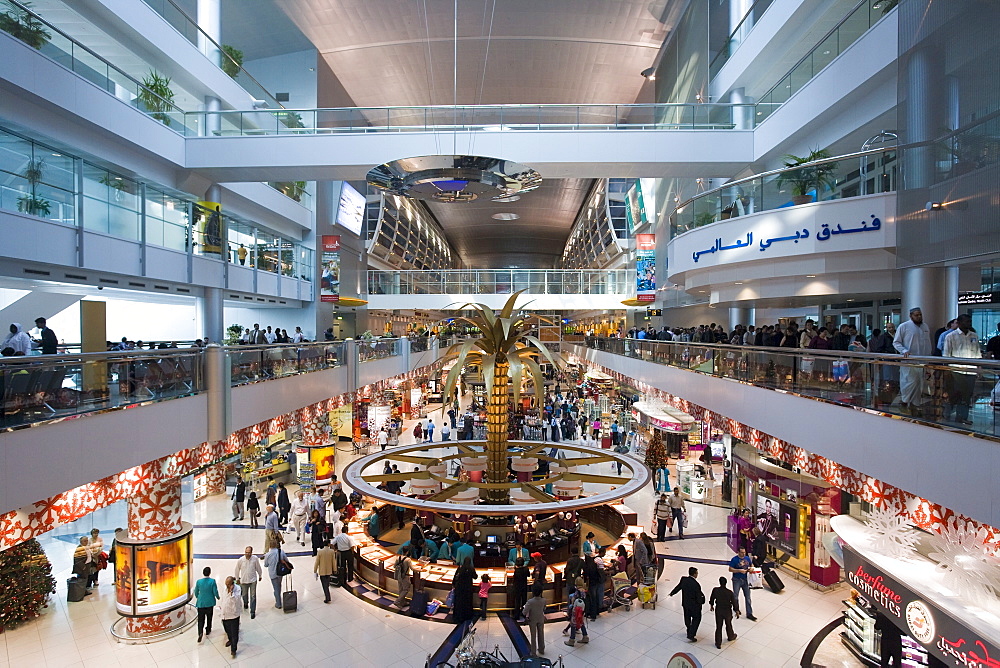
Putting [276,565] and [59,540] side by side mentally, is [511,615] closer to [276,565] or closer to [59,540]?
[276,565]

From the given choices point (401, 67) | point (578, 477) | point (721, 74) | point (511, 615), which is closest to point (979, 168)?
point (578, 477)

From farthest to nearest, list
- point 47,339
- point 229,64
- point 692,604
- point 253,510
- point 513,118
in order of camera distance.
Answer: point 229,64 → point 513,118 → point 253,510 → point 47,339 → point 692,604

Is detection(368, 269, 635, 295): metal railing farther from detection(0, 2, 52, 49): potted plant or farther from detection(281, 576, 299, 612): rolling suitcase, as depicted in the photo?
detection(281, 576, 299, 612): rolling suitcase

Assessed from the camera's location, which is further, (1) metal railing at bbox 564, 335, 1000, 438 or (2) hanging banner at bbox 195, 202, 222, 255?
(2) hanging banner at bbox 195, 202, 222, 255

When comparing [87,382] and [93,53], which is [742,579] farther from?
[93,53]

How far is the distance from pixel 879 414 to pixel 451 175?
31.7 feet

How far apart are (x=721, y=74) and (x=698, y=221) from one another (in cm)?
784

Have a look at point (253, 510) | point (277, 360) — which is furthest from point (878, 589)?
point (253, 510)

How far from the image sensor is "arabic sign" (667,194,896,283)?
456 inches

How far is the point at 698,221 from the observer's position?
1644 cm

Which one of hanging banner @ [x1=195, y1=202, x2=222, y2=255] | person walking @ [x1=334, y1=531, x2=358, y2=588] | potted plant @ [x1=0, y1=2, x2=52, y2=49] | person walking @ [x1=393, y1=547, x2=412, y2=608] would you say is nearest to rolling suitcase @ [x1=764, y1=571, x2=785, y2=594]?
person walking @ [x1=393, y1=547, x2=412, y2=608]

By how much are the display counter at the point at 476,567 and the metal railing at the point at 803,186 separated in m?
8.40

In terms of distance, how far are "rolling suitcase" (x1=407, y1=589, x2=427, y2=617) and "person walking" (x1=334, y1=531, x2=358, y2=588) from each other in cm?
201

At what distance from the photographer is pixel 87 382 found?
24.1ft
